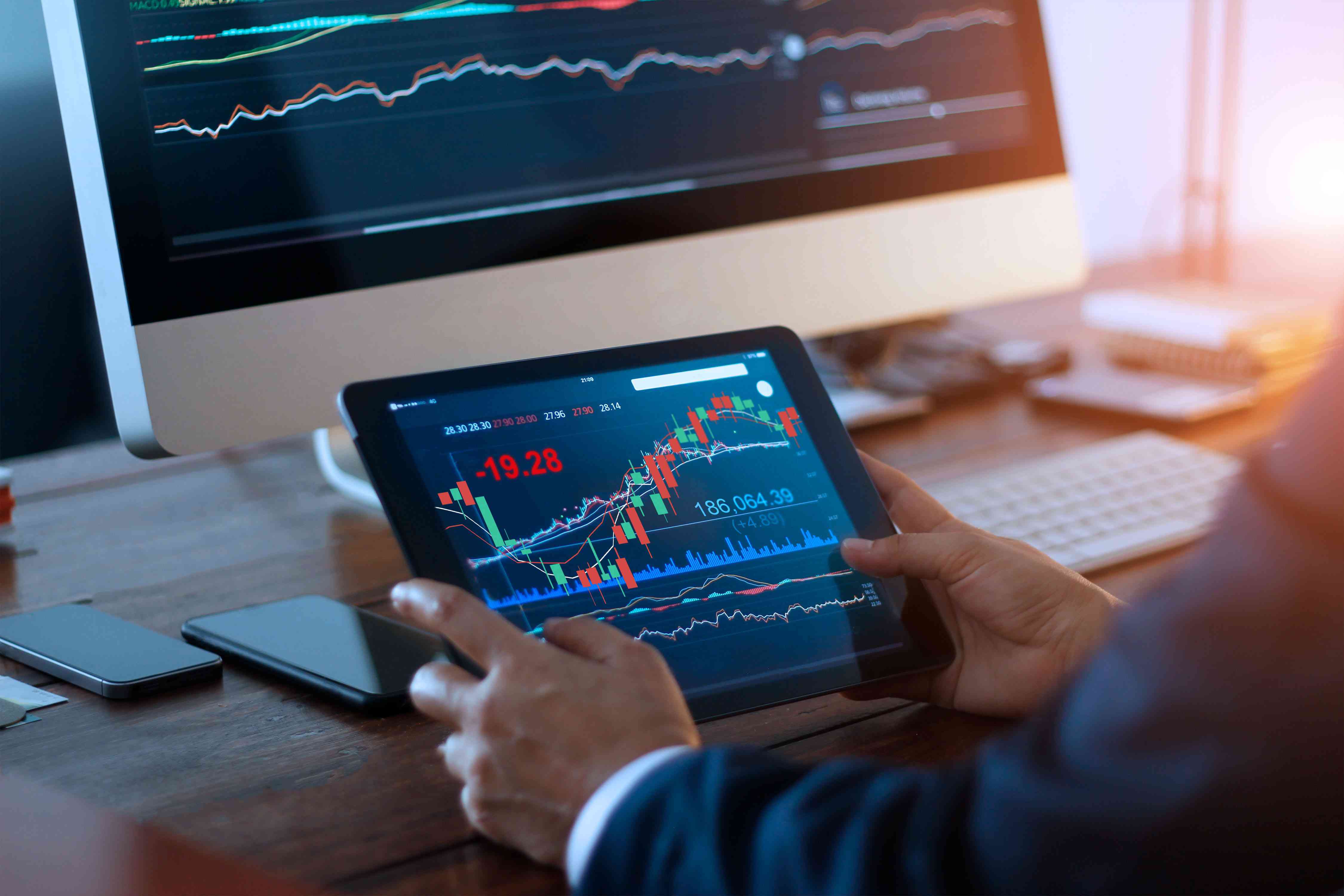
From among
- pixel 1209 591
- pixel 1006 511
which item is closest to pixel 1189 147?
pixel 1006 511

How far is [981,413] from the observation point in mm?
1292

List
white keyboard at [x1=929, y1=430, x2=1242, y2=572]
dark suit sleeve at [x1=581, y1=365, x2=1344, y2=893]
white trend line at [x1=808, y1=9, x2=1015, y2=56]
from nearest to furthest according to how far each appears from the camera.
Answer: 1. dark suit sleeve at [x1=581, y1=365, x2=1344, y2=893]
2. white keyboard at [x1=929, y1=430, x2=1242, y2=572]
3. white trend line at [x1=808, y1=9, x2=1015, y2=56]

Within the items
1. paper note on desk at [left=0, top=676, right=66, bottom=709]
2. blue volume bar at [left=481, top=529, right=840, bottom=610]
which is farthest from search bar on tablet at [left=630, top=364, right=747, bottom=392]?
paper note on desk at [left=0, top=676, right=66, bottom=709]

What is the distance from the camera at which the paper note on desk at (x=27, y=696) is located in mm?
720

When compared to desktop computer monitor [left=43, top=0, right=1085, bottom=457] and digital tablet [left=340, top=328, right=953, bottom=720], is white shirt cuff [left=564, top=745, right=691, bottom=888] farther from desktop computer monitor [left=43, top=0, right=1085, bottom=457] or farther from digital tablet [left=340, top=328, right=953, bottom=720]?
desktop computer monitor [left=43, top=0, right=1085, bottom=457]

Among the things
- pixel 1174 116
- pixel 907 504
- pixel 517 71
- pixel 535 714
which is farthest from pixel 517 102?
pixel 1174 116

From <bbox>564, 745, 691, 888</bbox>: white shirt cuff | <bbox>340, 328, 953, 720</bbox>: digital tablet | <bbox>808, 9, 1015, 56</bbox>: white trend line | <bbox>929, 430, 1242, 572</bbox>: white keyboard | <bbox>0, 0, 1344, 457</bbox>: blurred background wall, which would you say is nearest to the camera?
<bbox>564, 745, 691, 888</bbox>: white shirt cuff

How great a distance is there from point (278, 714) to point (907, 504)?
41 cm

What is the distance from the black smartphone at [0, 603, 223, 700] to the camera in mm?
736

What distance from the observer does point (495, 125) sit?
946 millimetres

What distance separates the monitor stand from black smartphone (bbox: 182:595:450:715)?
0.24m

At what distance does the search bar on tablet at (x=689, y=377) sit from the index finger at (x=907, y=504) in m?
0.09

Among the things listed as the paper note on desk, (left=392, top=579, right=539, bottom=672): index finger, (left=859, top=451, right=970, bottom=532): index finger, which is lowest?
the paper note on desk

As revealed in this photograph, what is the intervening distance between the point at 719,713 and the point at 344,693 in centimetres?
23
